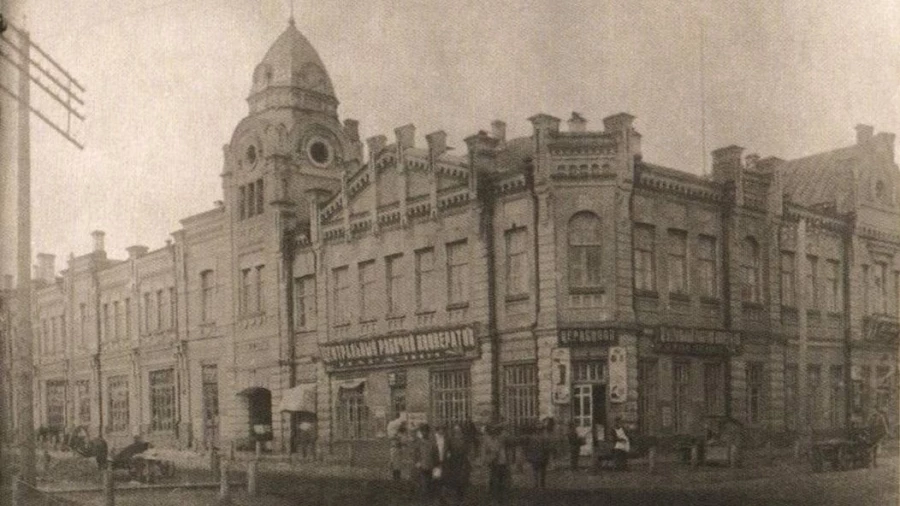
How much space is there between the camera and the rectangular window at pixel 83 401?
12.3 m

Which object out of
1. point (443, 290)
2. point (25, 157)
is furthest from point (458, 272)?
point (25, 157)

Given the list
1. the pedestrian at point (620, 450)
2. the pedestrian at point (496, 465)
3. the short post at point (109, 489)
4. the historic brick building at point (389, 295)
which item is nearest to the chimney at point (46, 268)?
the historic brick building at point (389, 295)

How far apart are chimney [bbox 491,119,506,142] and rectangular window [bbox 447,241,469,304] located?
6.46ft

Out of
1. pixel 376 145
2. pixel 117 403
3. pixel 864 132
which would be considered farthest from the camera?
pixel 117 403

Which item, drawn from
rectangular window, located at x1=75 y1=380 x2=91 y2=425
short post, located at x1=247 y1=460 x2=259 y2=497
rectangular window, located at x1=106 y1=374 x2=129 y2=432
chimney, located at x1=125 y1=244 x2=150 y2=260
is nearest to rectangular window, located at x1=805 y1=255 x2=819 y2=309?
short post, located at x1=247 y1=460 x2=259 y2=497

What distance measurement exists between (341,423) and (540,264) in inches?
122

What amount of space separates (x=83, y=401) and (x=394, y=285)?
12.7 feet

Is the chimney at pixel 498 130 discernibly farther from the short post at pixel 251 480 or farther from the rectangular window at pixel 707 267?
the short post at pixel 251 480

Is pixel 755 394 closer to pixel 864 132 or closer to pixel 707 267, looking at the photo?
pixel 707 267

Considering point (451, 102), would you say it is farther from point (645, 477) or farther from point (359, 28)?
point (645, 477)

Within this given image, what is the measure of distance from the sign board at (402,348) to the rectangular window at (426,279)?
391 mm

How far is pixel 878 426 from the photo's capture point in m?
9.37

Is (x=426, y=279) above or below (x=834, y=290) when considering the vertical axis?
above

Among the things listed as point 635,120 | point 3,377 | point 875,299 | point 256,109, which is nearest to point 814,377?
point 875,299
